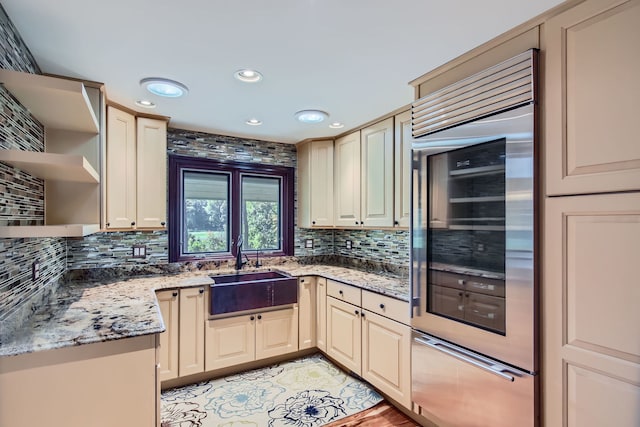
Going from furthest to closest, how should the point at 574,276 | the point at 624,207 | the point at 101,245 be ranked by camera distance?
the point at 101,245 → the point at 574,276 → the point at 624,207

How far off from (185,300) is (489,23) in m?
2.69

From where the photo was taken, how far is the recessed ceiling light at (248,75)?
76.4 inches

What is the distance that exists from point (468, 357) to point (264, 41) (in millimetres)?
1951

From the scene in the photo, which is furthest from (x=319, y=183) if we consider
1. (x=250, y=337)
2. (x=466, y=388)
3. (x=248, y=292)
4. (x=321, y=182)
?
(x=466, y=388)

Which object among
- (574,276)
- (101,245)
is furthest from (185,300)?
(574,276)

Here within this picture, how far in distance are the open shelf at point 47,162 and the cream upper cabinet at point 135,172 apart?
2.48 ft

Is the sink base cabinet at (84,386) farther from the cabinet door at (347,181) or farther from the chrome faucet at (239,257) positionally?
the cabinet door at (347,181)

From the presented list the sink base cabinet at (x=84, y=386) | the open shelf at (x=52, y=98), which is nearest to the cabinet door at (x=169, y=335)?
the sink base cabinet at (x=84, y=386)

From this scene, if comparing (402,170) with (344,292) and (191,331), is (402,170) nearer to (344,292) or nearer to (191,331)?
(344,292)

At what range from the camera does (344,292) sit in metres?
2.80

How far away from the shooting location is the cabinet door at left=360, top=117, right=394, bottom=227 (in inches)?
107

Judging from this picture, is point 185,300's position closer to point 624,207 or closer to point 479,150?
point 479,150

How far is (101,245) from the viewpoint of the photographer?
280 cm

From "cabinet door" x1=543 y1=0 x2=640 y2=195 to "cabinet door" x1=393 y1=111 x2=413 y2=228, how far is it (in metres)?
1.16
